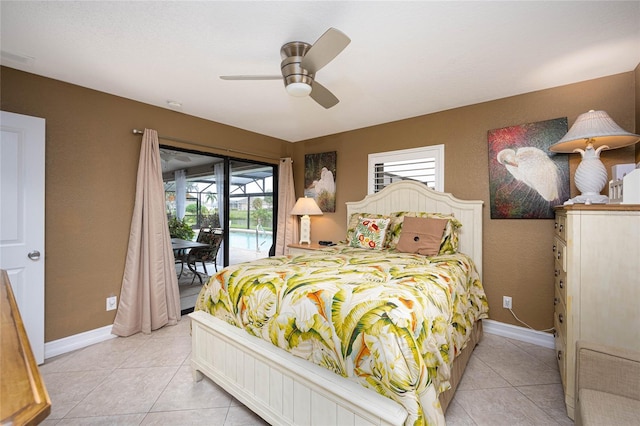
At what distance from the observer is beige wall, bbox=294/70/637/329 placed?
7.92 feet

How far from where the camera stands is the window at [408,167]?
10.8 ft

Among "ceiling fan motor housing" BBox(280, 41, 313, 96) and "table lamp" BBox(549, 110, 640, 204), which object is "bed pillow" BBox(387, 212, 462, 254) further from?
"ceiling fan motor housing" BBox(280, 41, 313, 96)

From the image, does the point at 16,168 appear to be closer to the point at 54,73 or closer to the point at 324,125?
the point at 54,73

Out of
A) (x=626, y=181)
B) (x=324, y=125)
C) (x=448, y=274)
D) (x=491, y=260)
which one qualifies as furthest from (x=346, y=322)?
(x=324, y=125)

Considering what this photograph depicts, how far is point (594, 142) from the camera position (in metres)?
2.24

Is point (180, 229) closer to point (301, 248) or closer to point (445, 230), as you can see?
point (301, 248)

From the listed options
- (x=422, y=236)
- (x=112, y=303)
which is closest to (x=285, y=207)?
(x=422, y=236)

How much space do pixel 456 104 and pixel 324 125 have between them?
1.64 metres

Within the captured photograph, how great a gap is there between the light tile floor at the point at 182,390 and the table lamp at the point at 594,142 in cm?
141

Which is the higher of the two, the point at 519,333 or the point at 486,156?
the point at 486,156

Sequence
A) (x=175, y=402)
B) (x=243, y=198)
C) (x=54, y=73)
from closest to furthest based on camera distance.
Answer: (x=175, y=402), (x=54, y=73), (x=243, y=198)

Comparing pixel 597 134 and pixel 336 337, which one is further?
pixel 597 134

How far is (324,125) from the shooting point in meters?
3.88

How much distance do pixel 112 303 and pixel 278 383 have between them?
228 centimetres
